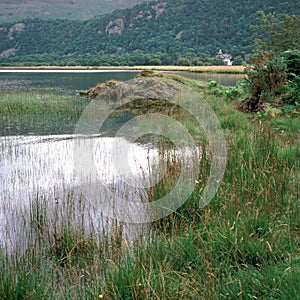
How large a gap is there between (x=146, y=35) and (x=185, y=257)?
86985 millimetres

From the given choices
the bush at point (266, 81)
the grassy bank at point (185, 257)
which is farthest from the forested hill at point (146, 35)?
the grassy bank at point (185, 257)

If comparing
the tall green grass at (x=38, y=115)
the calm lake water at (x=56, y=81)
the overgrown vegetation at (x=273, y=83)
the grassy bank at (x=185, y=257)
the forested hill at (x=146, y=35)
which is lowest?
the grassy bank at (x=185, y=257)

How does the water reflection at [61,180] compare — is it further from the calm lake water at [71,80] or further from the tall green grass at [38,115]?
the calm lake water at [71,80]

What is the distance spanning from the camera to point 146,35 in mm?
86000

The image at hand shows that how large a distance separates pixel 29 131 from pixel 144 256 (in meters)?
7.65

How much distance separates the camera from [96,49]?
9012 cm

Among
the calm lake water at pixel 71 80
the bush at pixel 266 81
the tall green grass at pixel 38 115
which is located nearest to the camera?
the bush at pixel 266 81

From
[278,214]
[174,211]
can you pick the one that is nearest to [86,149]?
[174,211]

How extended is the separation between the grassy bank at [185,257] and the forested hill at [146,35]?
3796 centimetres

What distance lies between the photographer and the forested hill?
196ft

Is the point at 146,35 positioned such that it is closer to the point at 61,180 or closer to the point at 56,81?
the point at 56,81

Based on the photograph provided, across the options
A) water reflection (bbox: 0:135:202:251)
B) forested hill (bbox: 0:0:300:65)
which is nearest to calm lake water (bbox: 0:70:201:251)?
water reflection (bbox: 0:135:202:251)

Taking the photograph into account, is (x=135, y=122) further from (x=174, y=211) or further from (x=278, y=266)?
(x=278, y=266)

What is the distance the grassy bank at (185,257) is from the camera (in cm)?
226
